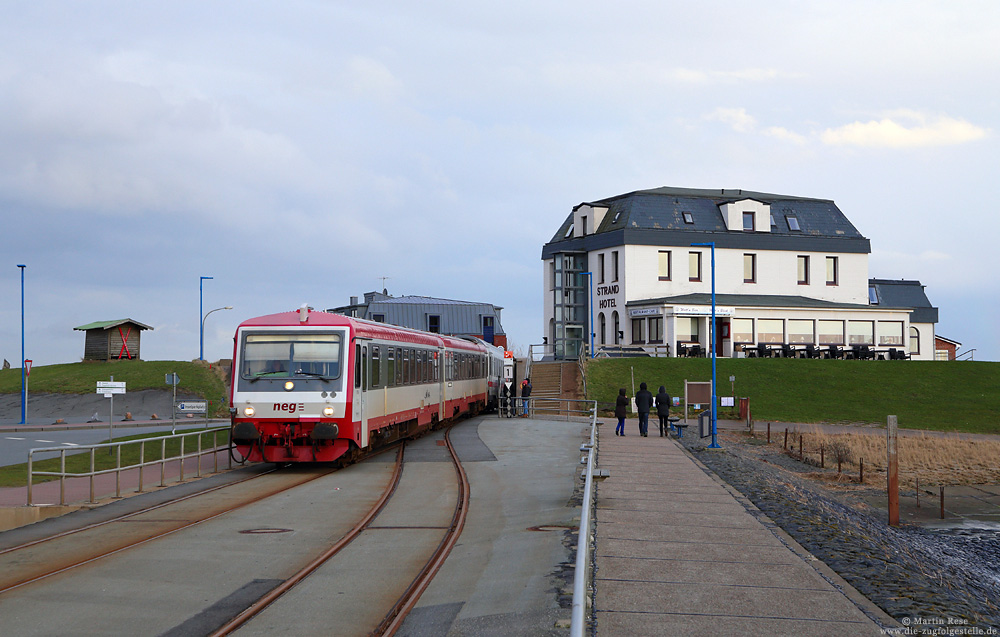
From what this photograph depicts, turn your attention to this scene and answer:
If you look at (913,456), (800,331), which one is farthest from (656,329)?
(913,456)

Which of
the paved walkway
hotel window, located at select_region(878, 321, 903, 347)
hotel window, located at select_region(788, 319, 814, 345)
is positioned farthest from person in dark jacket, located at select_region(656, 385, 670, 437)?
hotel window, located at select_region(878, 321, 903, 347)

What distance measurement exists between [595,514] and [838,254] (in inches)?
2338

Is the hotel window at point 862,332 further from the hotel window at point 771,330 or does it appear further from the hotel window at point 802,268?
the hotel window at point 771,330

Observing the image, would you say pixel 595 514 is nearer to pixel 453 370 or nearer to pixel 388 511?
pixel 388 511

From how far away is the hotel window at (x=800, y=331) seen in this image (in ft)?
204

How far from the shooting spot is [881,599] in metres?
9.07

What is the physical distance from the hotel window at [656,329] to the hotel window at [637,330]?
107 centimetres

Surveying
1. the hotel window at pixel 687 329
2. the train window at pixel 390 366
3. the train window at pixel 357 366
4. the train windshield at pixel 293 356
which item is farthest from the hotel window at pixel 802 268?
the train windshield at pixel 293 356

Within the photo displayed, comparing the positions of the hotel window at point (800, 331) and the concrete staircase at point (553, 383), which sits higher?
the hotel window at point (800, 331)

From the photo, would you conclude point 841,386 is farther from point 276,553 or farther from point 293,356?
point 276,553

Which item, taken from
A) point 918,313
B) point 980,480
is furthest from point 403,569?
point 918,313

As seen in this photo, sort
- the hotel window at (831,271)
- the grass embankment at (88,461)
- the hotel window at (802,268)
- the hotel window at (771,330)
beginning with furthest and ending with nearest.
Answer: the hotel window at (831,271), the hotel window at (802,268), the hotel window at (771,330), the grass embankment at (88,461)

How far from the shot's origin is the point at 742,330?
2424 inches

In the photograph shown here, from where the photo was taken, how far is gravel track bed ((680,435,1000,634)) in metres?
9.07
